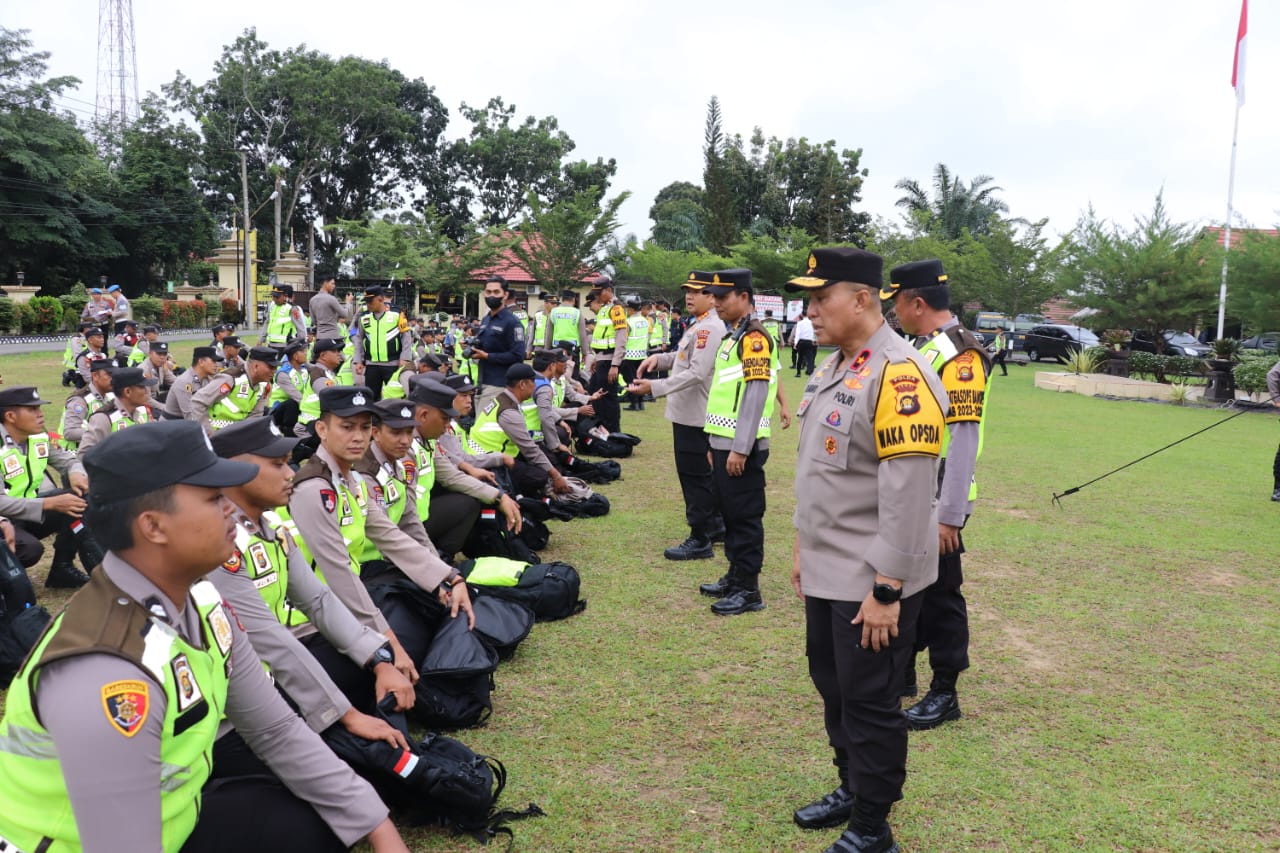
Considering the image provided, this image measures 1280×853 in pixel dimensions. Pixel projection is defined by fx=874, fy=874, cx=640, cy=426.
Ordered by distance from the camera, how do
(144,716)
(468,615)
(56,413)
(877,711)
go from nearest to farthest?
(144,716) → (877,711) → (468,615) → (56,413)

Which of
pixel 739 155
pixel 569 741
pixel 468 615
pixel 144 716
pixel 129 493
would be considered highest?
pixel 739 155

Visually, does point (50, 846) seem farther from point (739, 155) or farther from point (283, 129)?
point (283, 129)

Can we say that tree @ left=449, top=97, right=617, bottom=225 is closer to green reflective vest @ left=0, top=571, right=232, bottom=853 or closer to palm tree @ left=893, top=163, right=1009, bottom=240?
palm tree @ left=893, top=163, right=1009, bottom=240

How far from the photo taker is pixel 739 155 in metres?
42.8

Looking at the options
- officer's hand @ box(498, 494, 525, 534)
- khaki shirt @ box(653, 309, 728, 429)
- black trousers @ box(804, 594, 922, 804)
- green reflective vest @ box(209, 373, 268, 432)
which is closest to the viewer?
black trousers @ box(804, 594, 922, 804)

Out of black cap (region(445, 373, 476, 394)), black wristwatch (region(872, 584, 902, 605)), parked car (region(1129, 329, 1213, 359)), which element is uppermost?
parked car (region(1129, 329, 1213, 359))

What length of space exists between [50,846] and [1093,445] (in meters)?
12.7

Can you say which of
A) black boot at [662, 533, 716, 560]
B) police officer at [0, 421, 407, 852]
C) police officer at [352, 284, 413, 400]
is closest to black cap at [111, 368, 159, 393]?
black boot at [662, 533, 716, 560]

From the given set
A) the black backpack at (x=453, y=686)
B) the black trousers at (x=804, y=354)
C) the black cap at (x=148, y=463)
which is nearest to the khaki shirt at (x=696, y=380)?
the black backpack at (x=453, y=686)

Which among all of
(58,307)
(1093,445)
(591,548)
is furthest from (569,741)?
(58,307)

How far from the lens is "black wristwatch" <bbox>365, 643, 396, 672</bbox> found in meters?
3.14

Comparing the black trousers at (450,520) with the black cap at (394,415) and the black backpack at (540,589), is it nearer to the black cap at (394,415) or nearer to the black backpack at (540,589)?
the black backpack at (540,589)

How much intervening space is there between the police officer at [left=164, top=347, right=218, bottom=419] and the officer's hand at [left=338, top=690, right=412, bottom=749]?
19.7ft

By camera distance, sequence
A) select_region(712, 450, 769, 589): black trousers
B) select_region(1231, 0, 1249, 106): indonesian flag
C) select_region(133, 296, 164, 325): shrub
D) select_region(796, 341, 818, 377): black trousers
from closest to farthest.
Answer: select_region(712, 450, 769, 589): black trousers, select_region(1231, 0, 1249, 106): indonesian flag, select_region(796, 341, 818, 377): black trousers, select_region(133, 296, 164, 325): shrub
